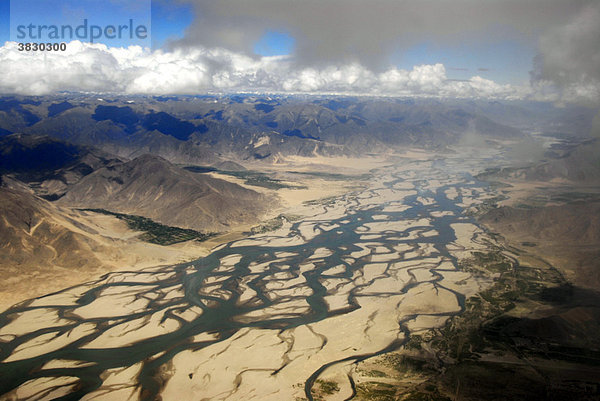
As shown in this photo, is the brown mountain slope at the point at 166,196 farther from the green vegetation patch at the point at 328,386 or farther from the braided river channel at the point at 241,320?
the green vegetation patch at the point at 328,386

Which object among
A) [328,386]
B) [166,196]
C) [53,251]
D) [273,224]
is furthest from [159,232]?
[328,386]

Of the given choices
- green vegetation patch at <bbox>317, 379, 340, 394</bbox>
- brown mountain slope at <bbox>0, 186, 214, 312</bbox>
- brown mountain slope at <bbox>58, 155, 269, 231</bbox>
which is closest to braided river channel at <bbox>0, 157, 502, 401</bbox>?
green vegetation patch at <bbox>317, 379, 340, 394</bbox>

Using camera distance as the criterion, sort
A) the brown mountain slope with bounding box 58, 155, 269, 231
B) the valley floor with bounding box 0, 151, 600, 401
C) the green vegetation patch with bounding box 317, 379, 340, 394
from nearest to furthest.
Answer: the green vegetation patch with bounding box 317, 379, 340, 394
the valley floor with bounding box 0, 151, 600, 401
the brown mountain slope with bounding box 58, 155, 269, 231

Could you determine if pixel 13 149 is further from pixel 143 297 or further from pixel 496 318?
pixel 496 318

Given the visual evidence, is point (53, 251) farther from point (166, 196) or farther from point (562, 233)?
point (562, 233)

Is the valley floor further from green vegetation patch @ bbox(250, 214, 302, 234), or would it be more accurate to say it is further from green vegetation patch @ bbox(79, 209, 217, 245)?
green vegetation patch @ bbox(250, 214, 302, 234)

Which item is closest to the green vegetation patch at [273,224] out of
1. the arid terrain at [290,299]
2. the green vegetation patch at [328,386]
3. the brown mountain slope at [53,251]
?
the arid terrain at [290,299]

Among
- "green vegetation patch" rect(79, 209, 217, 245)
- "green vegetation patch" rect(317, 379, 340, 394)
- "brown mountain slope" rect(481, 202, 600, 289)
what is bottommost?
"green vegetation patch" rect(317, 379, 340, 394)

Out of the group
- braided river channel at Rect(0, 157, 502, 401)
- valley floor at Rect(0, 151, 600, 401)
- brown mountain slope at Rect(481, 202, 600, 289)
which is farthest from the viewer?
brown mountain slope at Rect(481, 202, 600, 289)
